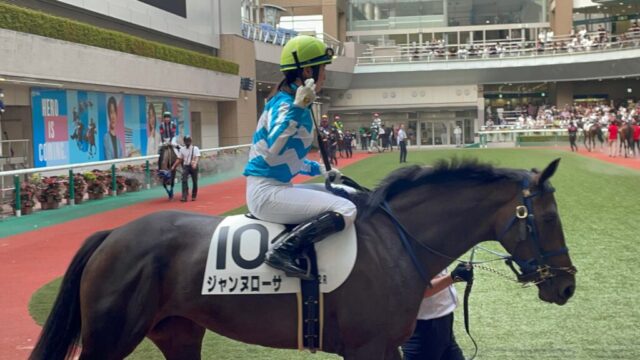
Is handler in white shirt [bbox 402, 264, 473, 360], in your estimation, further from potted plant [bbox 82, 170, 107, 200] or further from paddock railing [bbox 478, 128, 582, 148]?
paddock railing [bbox 478, 128, 582, 148]

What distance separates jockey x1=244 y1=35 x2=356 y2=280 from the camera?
310 centimetres

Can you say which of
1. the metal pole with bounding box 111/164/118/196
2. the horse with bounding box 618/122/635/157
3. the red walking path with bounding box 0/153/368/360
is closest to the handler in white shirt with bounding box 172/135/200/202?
the red walking path with bounding box 0/153/368/360

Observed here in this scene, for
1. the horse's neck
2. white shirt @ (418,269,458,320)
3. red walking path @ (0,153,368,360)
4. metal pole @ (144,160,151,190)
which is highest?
the horse's neck

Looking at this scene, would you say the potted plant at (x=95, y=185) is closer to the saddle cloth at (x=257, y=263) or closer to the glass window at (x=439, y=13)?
the saddle cloth at (x=257, y=263)

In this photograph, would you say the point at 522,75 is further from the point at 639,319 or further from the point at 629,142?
the point at 639,319

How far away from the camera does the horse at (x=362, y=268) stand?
3.12 metres

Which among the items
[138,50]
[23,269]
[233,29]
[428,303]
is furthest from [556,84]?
[428,303]

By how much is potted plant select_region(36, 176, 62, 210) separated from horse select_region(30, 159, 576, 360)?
473 inches

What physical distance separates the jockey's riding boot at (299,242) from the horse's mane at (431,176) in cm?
28

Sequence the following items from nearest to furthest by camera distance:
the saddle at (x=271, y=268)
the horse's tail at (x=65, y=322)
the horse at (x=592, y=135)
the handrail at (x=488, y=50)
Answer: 1. the saddle at (x=271, y=268)
2. the horse's tail at (x=65, y=322)
3. the horse at (x=592, y=135)
4. the handrail at (x=488, y=50)

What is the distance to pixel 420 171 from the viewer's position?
134 inches

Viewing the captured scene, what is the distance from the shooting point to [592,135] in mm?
31953

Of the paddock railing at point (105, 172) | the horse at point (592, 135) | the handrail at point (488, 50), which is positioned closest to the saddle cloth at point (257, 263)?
the paddock railing at point (105, 172)

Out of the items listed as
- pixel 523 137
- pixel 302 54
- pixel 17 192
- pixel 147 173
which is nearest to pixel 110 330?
pixel 302 54
